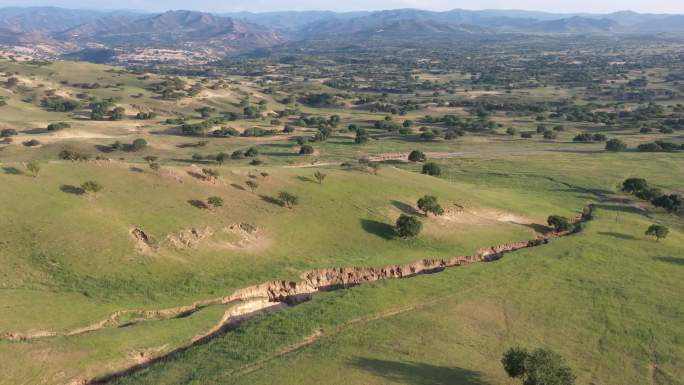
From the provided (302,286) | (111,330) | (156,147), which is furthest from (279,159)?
(111,330)

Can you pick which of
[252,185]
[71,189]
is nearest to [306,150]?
[252,185]

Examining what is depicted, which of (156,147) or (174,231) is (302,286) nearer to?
(174,231)

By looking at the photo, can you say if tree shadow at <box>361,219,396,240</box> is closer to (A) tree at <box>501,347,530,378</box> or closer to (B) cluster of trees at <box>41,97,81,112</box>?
(A) tree at <box>501,347,530,378</box>

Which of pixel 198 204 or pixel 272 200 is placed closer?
pixel 198 204

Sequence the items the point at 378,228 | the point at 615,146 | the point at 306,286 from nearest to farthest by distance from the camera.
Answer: the point at 306,286, the point at 378,228, the point at 615,146

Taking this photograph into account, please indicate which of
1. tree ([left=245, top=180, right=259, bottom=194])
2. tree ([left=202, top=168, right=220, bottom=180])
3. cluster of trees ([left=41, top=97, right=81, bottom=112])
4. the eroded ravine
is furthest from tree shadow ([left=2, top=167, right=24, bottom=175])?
cluster of trees ([left=41, top=97, right=81, bottom=112])

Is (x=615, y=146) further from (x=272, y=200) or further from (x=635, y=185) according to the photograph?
(x=272, y=200)
